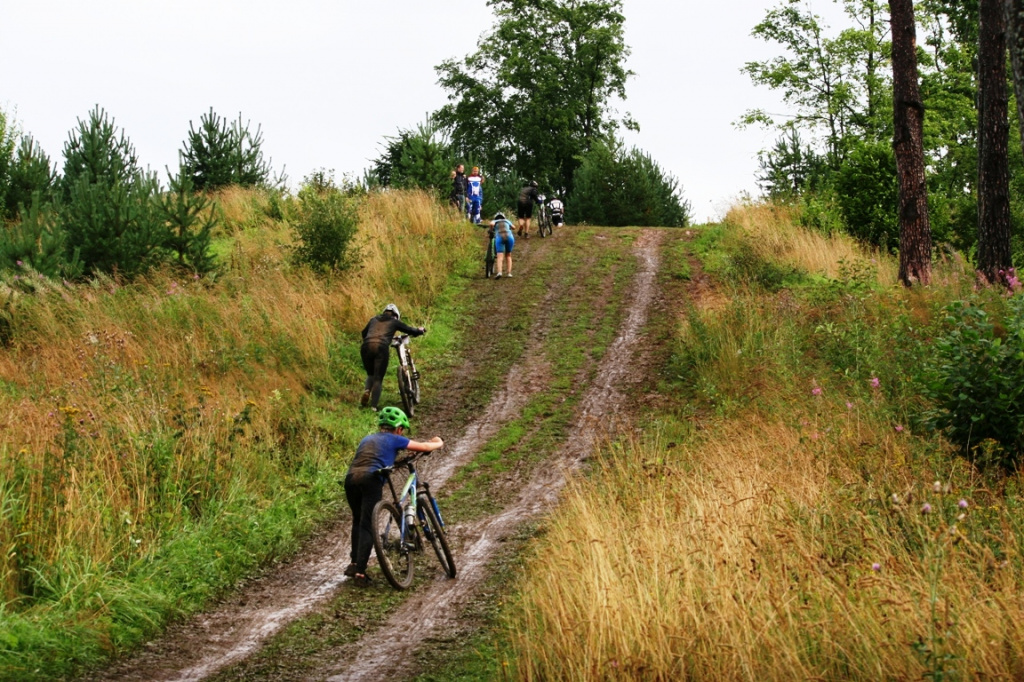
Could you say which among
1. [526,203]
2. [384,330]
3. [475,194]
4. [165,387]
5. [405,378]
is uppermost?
[475,194]

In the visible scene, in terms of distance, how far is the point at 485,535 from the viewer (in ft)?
32.4

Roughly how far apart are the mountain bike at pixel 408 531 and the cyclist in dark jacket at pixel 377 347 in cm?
501

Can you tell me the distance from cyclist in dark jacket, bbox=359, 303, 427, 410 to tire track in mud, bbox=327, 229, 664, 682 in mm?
2811

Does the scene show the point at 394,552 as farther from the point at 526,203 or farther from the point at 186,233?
the point at 526,203

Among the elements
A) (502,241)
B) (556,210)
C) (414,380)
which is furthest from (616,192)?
(414,380)

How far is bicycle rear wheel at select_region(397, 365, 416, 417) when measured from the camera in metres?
14.3

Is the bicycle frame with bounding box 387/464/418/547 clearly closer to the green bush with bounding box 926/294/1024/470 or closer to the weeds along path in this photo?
the weeds along path

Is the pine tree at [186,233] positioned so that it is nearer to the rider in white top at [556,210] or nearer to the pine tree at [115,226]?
the pine tree at [115,226]

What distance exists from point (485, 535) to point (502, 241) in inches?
483

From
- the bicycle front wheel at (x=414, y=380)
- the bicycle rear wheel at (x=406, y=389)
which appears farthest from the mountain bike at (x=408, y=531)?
the bicycle front wheel at (x=414, y=380)

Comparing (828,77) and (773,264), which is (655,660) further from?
(828,77)

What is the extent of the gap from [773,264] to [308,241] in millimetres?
9096

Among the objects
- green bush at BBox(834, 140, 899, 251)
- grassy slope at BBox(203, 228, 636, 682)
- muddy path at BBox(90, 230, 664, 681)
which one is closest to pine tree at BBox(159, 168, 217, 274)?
grassy slope at BBox(203, 228, 636, 682)

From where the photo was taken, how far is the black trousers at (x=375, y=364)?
13.9 metres
